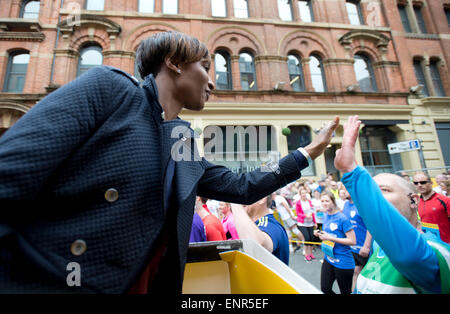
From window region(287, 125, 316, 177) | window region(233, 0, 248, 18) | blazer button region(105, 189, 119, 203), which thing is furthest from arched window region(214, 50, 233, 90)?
blazer button region(105, 189, 119, 203)

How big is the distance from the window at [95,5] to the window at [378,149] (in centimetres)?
1573

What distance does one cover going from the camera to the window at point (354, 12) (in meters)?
14.2

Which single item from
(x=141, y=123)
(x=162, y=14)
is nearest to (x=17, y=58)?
(x=162, y=14)

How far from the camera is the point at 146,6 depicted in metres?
A: 12.4

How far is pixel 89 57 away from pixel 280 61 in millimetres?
10074

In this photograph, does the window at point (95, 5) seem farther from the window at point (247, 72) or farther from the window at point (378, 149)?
the window at point (378, 149)

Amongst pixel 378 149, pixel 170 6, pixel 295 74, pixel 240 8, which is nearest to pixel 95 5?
pixel 170 6

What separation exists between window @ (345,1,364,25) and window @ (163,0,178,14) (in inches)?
419

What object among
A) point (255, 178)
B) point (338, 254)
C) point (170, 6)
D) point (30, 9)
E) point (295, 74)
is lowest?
point (338, 254)

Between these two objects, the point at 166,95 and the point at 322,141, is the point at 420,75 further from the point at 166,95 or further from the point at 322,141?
the point at 166,95

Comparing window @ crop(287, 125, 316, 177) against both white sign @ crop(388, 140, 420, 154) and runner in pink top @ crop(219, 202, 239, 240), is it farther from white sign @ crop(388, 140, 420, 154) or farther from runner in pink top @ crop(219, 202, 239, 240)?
runner in pink top @ crop(219, 202, 239, 240)

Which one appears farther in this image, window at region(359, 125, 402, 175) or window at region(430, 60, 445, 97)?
window at region(430, 60, 445, 97)

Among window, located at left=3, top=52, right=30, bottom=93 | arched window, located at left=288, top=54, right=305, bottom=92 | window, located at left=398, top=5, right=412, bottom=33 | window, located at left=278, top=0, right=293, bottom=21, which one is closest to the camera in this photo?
window, located at left=3, top=52, right=30, bottom=93

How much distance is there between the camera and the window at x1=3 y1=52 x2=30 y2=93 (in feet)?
35.6
